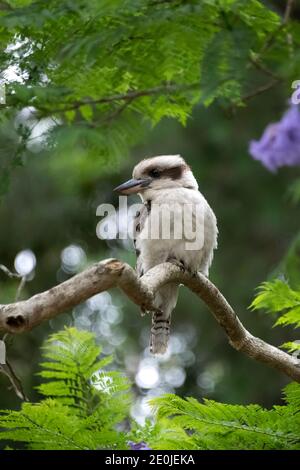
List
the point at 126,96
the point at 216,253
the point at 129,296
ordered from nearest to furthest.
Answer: the point at 129,296 < the point at 126,96 < the point at 216,253

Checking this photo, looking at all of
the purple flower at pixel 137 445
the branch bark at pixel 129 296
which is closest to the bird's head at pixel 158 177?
the branch bark at pixel 129 296

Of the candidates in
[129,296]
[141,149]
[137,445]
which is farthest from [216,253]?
[129,296]

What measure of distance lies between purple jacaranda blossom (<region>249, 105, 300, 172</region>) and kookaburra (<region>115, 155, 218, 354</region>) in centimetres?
43

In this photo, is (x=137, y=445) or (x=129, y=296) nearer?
(x=129, y=296)

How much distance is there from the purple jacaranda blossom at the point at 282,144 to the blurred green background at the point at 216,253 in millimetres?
3882

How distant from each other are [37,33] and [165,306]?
1.77m

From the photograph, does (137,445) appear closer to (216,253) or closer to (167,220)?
(167,220)

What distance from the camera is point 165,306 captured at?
534 cm

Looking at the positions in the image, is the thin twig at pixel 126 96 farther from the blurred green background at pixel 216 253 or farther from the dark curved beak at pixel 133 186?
the blurred green background at pixel 216 253

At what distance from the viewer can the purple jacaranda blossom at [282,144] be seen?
16.5 ft

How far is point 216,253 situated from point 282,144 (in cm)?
611

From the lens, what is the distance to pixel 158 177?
5.27m

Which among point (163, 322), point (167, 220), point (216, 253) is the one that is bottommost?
point (163, 322)
